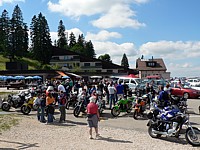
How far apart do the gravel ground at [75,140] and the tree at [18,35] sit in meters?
82.2

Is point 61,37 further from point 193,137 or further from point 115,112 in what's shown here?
point 193,137

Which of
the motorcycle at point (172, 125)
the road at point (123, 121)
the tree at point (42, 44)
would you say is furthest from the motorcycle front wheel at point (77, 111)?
the tree at point (42, 44)

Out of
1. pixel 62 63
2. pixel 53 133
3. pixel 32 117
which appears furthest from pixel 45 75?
pixel 53 133

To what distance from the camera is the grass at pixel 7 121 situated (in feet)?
39.6

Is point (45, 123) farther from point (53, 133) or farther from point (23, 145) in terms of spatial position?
point (23, 145)

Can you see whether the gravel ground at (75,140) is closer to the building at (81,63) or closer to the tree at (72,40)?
the building at (81,63)

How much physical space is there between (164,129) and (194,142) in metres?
1.22

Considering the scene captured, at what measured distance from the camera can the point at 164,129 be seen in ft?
32.1

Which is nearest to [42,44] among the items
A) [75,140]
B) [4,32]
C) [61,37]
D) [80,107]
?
[4,32]

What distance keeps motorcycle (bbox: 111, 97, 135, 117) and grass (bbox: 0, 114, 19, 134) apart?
5014 mm

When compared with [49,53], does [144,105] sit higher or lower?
lower

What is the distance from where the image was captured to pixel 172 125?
958cm

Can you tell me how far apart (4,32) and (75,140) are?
310ft

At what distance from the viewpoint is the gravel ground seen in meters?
8.73
